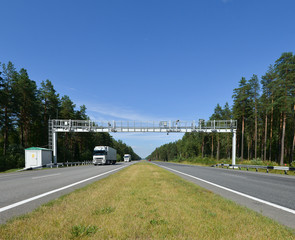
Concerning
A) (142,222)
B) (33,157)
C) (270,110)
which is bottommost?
(33,157)

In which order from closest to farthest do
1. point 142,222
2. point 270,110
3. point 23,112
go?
1. point 142,222
2. point 23,112
3. point 270,110

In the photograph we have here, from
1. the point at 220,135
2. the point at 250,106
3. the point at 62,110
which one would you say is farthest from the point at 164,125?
the point at 220,135

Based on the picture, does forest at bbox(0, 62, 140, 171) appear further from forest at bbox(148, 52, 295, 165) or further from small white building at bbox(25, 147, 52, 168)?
forest at bbox(148, 52, 295, 165)

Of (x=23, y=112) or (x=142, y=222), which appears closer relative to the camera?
(x=142, y=222)

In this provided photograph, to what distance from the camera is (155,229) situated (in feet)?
11.0

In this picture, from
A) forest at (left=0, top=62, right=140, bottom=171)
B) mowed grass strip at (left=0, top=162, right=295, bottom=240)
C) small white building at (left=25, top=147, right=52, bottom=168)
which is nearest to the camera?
mowed grass strip at (left=0, top=162, right=295, bottom=240)

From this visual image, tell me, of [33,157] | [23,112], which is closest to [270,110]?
[33,157]

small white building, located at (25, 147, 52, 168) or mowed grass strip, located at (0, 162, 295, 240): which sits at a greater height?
mowed grass strip, located at (0, 162, 295, 240)

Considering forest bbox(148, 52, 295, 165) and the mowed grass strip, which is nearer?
the mowed grass strip

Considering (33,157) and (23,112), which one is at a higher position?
(23,112)

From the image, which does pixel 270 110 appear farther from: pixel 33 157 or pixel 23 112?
pixel 23 112

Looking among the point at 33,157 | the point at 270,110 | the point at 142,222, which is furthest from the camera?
the point at 270,110

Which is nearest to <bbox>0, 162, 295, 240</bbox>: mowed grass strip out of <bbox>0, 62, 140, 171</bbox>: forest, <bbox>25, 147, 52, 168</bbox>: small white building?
<bbox>25, 147, 52, 168</bbox>: small white building

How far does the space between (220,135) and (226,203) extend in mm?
66542
